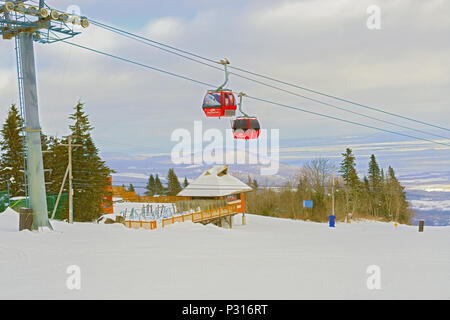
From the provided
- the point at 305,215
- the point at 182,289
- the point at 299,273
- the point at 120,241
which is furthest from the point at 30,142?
the point at 305,215

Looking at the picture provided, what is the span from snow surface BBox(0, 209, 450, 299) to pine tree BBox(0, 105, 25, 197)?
83.1ft

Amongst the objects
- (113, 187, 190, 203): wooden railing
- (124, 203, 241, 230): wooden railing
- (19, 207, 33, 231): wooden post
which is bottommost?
(124, 203, 241, 230): wooden railing

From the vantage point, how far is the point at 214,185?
32.6m

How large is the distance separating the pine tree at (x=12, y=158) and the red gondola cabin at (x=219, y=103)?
27.1 m

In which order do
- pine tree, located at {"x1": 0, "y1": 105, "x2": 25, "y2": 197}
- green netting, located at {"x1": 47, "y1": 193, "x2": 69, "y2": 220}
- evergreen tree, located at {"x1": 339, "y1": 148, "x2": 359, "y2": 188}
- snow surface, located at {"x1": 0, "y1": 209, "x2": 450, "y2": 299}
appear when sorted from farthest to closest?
evergreen tree, located at {"x1": 339, "y1": 148, "x2": 359, "y2": 188}
pine tree, located at {"x1": 0, "y1": 105, "x2": 25, "y2": 197}
green netting, located at {"x1": 47, "y1": 193, "x2": 69, "y2": 220}
snow surface, located at {"x1": 0, "y1": 209, "x2": 450, "y2": 299}

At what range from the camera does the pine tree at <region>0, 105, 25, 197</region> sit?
121 ft

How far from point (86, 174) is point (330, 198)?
36137 mm

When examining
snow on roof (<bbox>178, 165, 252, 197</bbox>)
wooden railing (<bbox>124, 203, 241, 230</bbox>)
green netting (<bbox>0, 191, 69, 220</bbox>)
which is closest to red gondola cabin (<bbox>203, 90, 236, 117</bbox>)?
wooden railing (<bbox>124, 203, 241, 230</bbox>)

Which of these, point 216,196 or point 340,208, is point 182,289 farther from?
point 340,208

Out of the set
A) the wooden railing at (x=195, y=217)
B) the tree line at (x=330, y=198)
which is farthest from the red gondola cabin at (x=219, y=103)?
the tree line at (x=330, y=198)

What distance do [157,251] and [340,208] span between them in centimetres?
5015

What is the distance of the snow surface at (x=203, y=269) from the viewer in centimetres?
762

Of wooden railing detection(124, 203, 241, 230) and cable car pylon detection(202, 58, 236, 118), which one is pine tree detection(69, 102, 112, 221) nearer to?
wooden railing detection(124, 203, 241, 230)

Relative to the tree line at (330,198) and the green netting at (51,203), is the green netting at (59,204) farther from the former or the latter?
the tree line at (330,198)
